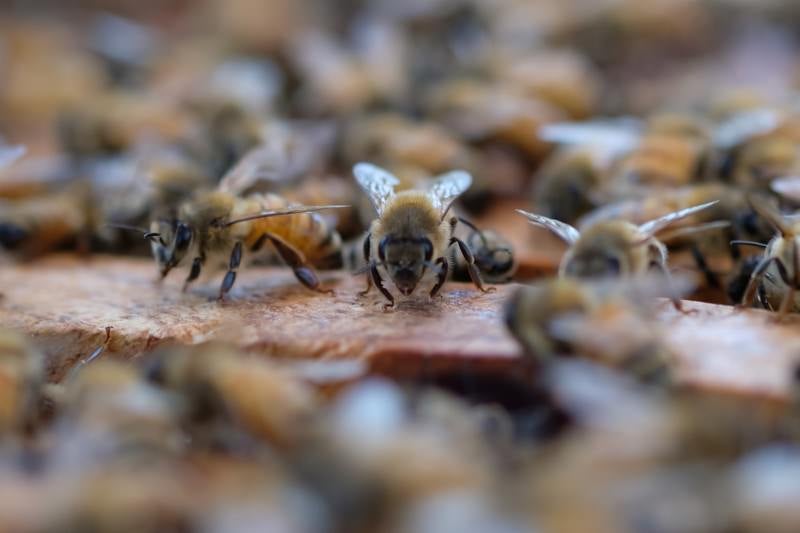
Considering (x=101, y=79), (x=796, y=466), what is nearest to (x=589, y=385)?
(x=796, y=466)

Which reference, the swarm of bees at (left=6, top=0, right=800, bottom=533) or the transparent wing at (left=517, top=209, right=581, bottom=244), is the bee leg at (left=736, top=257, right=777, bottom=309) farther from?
the transparent wing at (left=517, top=209, right=581, bottom=244)

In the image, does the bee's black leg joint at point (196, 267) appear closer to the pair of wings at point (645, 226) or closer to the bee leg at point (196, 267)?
the bee leg at point (196, 267)

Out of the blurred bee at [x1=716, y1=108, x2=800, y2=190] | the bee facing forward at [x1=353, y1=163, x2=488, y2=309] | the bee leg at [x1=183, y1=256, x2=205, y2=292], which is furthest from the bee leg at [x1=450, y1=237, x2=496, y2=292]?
the blurred bee at [x1=716, y1=108, x2=800, y2=190]

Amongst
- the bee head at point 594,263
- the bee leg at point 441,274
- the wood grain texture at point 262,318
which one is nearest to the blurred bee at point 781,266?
the bee head at point 594,263

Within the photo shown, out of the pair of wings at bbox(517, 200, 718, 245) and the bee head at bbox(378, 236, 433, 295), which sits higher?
the pair of wings at bbox(517, 200, 718, 245)

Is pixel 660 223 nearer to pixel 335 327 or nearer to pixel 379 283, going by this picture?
pixel 379 283

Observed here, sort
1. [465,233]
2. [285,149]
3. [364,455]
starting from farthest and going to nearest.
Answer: [285,149]
[465,233]
[364,455]

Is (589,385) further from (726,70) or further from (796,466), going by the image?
(726,70)

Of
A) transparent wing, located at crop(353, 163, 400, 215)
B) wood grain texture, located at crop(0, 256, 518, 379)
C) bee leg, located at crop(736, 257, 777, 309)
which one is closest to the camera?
wood grain texture, located at crop(0, 256, 518, 379)
